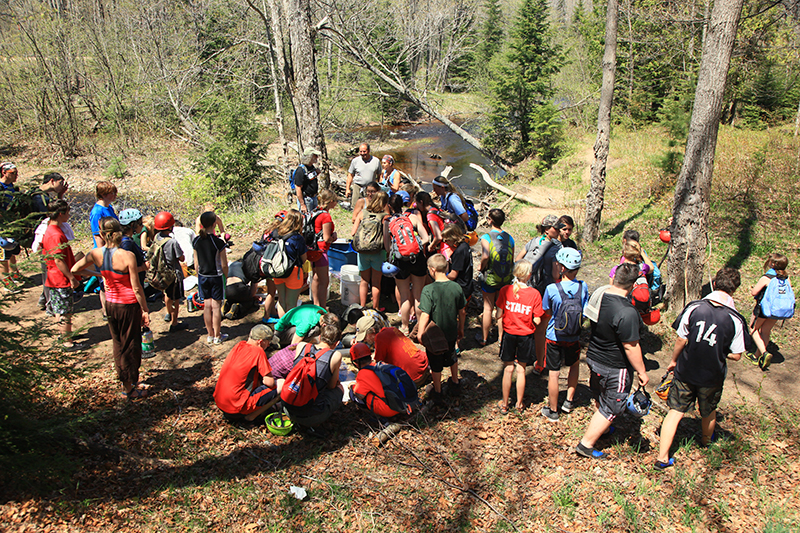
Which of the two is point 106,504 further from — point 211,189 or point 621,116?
point 621,116

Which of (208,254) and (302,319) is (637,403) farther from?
(208,254)

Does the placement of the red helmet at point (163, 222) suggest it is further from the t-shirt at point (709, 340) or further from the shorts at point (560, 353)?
the t-shirt at point (709, 340)

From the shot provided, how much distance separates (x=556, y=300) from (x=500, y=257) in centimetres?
132

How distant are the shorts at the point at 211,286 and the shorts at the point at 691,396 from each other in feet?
16.6

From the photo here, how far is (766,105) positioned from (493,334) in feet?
61.3

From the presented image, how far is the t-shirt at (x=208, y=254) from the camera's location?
Result: 19.0ft

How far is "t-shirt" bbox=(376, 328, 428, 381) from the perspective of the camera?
500cm

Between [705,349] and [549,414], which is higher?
[705,349]

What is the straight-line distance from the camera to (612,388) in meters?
4.29

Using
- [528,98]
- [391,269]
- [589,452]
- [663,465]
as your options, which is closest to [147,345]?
[391,269]

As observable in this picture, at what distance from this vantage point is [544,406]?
5.23 m

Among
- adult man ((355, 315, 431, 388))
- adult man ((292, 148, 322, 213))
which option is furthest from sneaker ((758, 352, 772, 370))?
adult man ((292, 148, 322, 213))

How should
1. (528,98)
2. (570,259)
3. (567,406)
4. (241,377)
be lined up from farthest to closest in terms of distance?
(528,98), (567,406), (570,259), (241,377)

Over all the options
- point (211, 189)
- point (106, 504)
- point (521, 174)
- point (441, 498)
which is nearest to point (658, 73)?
point (521, 174)
